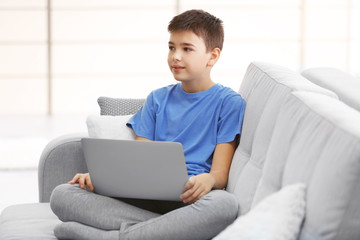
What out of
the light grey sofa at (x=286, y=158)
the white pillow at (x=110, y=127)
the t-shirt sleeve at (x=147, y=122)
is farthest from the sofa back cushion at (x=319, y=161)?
the white pillow at (x=110, y=127)

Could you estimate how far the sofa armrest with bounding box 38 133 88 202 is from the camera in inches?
98.9

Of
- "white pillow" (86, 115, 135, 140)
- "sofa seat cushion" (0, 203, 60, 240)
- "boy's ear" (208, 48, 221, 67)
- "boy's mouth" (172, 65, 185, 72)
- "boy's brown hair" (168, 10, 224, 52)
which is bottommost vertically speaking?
"sofa seat cushion" (0, 203, 60, 240)

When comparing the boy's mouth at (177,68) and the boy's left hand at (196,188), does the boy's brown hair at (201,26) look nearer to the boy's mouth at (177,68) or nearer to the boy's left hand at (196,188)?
the boy's mouth at (177,68)

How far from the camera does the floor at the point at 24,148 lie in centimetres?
388

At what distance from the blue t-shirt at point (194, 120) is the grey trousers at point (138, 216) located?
0.22 m

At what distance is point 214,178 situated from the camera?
2.05 m

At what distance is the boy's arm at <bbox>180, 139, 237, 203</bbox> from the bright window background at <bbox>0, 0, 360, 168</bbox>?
5.19m

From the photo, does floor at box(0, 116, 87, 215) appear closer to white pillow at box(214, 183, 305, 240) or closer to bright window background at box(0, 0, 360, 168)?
bright window background at box(0, 0, 360, 168)

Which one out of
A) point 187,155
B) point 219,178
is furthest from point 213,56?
point 219,178

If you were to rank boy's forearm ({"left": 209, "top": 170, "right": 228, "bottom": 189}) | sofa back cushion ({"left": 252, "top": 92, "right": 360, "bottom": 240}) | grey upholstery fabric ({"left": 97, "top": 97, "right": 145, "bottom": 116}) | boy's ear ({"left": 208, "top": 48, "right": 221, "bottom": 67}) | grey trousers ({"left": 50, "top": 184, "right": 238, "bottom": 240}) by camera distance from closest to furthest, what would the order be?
sofa back cushion ({"left": 252, "top": 92, "right": 360, "bottom": 240})
grey trousers ({"left": 50, "top": 184, "right": 238, "bottom": 240})
boy's forearm ({"left": 209, "top": 170, "right": 228, "bottom": 189})
boy's ear ({"left": 208, "top": 48, "right": 221, "bottom": 67})
grey upholstery fabric ({"left": 97, "top": 97, "right": 145, "bottom": 116})

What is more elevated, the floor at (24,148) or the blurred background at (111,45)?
the blurred background at (111,45)

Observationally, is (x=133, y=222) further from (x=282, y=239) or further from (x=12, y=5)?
(x=12, y=5)

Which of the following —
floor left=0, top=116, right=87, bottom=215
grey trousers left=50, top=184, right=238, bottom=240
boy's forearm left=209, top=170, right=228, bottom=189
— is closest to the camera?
grey trousers left=50, top=184, right=238, bottom=240

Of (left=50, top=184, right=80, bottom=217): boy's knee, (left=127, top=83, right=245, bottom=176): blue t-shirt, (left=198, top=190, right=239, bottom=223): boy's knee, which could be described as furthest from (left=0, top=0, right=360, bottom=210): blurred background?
(left=198, top=190, right=239, bottom=223): boy's knee
